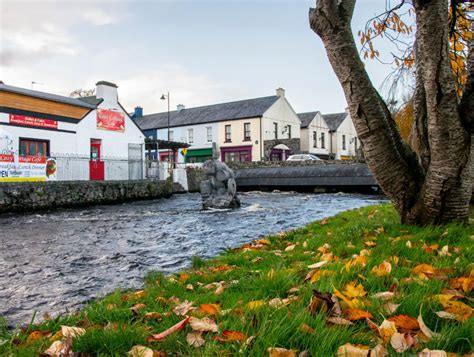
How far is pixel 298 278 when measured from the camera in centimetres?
337

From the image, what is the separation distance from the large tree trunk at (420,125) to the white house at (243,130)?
120 ft

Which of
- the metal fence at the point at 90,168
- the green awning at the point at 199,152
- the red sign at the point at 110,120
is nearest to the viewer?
the metal fence at the point at 90,168

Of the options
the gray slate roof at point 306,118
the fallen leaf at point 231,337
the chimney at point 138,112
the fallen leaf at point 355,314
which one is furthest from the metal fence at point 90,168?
the chimney at point 138,112

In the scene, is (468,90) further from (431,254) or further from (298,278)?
(298,278)

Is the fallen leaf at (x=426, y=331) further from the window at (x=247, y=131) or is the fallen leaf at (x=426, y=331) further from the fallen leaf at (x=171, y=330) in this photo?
the window at (x=247, y=131)

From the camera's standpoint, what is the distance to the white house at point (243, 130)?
42.5 meters

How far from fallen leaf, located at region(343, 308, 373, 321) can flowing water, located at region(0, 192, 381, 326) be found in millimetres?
2992

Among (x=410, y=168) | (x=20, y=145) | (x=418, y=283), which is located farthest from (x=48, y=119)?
(x=418, y=283)

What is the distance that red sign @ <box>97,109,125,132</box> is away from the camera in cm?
2538

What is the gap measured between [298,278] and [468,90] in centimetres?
326

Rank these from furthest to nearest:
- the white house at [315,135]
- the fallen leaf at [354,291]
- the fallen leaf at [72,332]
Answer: the white house at [315,135] → the fallen leaf at [354,291] → the fallen leaf at [72,332]

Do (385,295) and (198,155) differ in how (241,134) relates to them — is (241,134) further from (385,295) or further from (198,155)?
(385,295)

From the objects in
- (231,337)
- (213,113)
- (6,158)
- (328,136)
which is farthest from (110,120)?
(328,136)

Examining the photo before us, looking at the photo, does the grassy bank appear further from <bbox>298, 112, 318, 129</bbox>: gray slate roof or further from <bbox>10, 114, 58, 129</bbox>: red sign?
<bbox>298, 112, 318, 129</bbox>: gray slate roof
